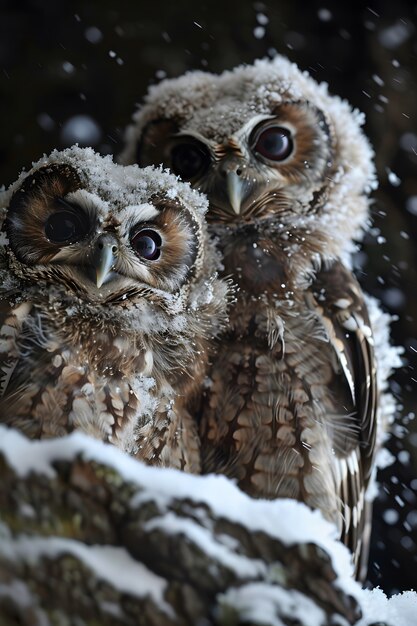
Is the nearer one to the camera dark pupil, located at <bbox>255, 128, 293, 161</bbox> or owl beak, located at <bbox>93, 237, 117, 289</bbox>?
owl beak, located at <bbox>93, 237, 117, 289</bbox>

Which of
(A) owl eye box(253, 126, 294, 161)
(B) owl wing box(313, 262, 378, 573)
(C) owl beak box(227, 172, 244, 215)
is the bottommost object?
(B) owl wing box(313, 262, 378, 573)

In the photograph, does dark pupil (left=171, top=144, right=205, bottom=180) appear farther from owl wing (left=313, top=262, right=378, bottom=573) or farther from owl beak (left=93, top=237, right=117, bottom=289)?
owl beak (left=93, top=237, right=117, bottom=289)

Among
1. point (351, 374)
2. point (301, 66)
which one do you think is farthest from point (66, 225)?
point (301, 66)

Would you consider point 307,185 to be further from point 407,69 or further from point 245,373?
point 407,69

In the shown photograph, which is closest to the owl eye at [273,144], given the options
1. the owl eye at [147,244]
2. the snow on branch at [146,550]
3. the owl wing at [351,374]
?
the owl wing at [351,374]

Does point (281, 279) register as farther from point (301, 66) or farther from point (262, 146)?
point (301, 66)

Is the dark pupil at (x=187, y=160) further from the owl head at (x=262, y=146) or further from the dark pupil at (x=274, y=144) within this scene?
the dark pupil at (x=274, y=144)

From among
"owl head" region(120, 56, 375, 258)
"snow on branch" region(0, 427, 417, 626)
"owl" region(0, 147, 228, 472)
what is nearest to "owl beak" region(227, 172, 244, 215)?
"owl head" region(120, 56, 375, 258)

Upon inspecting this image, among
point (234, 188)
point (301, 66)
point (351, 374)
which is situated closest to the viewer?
point (234, 188)
